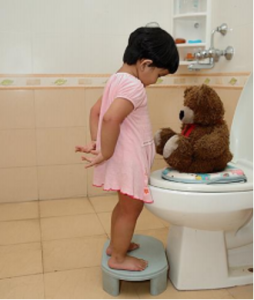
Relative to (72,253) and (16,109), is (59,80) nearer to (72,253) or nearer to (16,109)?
(16,109)

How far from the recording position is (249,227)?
133 cm

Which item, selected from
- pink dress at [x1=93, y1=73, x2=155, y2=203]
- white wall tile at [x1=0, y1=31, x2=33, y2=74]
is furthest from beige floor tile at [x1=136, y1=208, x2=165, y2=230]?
white wall tile at [x1=0, y1=31, x2=33, y2=74]

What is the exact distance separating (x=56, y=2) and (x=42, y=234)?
1.25 m

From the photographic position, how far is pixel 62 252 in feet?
5.21

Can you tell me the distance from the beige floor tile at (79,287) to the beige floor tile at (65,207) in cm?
63

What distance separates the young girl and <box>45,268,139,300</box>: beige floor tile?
0.11m

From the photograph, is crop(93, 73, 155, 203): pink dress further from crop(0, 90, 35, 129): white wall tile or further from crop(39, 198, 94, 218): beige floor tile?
crop(0, 90, 35, 129): white wall tile

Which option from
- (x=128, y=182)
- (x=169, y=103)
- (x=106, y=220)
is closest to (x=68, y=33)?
(x=169, y=103)

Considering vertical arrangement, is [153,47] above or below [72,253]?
above

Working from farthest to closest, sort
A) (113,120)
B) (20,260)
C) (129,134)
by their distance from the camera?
(20,260), (129,134), (113,120)

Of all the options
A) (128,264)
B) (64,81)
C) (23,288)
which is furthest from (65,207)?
(128,264)

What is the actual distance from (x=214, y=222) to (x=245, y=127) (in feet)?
1.47

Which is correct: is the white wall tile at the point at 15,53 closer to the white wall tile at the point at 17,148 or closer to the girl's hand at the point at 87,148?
the white wall tile at the point at 17,148

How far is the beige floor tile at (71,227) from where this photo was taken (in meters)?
1.77
